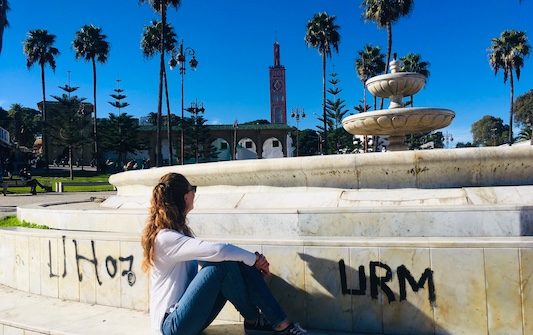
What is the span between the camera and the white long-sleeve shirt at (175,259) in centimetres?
275

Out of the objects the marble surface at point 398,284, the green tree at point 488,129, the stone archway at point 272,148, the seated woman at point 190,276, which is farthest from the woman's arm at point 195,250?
the green tree at point 488,129

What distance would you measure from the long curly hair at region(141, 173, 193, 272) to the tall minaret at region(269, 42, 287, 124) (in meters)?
108

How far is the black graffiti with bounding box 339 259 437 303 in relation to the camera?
3.08 metres

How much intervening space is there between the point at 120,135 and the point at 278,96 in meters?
64.3

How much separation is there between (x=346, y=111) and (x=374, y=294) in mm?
54305

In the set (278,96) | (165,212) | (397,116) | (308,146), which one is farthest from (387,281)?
(278,96)

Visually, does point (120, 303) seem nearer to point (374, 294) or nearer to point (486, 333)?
point (374, 294)

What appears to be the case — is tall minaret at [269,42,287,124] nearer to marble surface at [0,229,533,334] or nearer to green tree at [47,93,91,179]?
green tree at [47,93,91,179]

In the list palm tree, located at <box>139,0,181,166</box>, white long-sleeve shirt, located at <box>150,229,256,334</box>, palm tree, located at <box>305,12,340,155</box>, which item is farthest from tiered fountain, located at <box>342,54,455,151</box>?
palm tree, located at <box>305,12,340,155</box>

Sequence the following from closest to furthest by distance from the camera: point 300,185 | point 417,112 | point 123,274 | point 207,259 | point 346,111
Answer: point 207,259, point 123,274, point 300,185, point 417,112, point 346,111

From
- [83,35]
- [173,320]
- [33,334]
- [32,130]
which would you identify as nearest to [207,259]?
[173,320]

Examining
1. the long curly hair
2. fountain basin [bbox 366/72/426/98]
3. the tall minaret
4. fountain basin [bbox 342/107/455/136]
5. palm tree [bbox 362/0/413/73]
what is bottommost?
the long curly hair

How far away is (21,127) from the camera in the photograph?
67812 mm

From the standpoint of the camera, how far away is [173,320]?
9.13 feet
